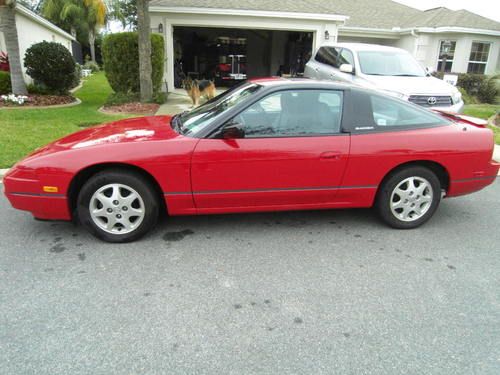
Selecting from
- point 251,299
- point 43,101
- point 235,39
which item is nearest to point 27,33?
point 43,101

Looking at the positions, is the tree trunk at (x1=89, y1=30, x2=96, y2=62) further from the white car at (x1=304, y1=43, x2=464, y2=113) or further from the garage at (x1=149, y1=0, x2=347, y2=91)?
the white car at (x1=304, y1=43, x2=464, y2=113)

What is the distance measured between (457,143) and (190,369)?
3344 mm

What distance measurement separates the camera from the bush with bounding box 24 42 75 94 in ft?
39.1

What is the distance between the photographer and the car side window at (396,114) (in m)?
3.95

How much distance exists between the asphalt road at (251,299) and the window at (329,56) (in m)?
6.96

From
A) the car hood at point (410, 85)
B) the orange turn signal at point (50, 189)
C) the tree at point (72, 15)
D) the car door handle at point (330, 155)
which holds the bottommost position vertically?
the orange turn signal at point (50, 189)

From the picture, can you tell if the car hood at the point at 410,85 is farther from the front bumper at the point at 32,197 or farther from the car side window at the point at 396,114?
the front bumper at the point at 32,197

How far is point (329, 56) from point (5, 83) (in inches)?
369

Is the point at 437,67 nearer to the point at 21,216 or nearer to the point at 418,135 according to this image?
the point at 418,135

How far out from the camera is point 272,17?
14.2m

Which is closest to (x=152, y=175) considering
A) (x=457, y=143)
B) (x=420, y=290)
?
(x=420, y=290)

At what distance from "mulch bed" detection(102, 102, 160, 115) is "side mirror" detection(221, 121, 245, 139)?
729 centimetres

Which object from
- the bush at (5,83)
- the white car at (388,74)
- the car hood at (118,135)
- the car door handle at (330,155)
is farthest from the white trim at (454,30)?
the car hood at (118,135)

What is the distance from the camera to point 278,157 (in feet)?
12.0
